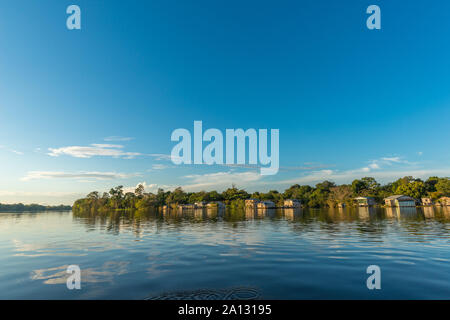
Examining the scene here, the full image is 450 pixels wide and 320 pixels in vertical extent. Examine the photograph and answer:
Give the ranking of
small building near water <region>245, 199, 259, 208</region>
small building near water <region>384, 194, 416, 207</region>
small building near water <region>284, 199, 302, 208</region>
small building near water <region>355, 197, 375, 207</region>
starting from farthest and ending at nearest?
1. small building near water <region>245, 199, 259, 208</region>
2. small building near water <region>284, 199, 302, 208</region>
3. small building near water <region>355, 197, 375, 207</region>
4. small building near water <region>384, 194, 416, 207</region>

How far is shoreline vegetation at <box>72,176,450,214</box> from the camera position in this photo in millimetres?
118312

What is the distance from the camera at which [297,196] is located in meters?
168

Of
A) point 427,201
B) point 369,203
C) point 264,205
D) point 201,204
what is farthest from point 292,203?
point 201,204

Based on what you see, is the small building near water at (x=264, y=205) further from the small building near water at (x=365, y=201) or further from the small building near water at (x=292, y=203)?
the small building near water at (x=365, y=201)

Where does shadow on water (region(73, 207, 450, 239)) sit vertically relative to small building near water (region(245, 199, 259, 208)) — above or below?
above

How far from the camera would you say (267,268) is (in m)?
12.3

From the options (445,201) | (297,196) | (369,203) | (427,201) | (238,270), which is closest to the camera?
(238,270)

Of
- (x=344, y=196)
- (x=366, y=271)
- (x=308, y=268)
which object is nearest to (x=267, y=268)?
(x=308, y=268)

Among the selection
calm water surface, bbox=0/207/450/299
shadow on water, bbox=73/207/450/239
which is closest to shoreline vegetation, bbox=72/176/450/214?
shadow on water, bbox=73/207/450/239

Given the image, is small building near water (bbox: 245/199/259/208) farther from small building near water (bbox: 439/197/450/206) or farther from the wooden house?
small building near water (bbox: 439/197/450/206)

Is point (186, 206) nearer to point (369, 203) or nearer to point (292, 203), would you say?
point (292, 203)

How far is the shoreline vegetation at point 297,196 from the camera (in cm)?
11831

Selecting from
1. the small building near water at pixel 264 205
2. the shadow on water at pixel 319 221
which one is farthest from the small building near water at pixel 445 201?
the small building near water at pixel 264 205

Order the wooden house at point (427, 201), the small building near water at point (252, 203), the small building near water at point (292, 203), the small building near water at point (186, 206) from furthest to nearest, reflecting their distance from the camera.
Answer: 1. the small building near water at point (186, 206)
2. the small building near water at point (252, 203)
3. the small building near water at point (292, 203)
4. the wooden house at point (427, 201)
